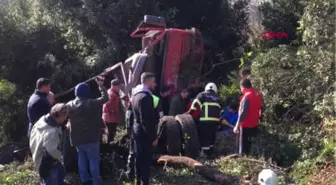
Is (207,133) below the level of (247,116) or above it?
below

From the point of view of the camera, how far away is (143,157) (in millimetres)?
7238

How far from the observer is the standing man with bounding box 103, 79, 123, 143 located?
9.71m

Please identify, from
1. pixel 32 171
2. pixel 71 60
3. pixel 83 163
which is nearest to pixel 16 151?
pixel 32 171

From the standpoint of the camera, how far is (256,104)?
8469 millimetres

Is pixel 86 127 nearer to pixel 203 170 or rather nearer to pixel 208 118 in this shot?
pixel 203 170

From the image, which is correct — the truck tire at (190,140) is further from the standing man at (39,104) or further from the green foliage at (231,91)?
the standing man at (39,104)

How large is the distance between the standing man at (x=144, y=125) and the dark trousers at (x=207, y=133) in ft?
6.75

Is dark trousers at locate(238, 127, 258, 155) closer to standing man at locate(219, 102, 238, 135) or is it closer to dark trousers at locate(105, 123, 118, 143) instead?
standing man at locate(219, 102, 238, 135)

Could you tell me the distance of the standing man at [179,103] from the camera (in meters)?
10.3

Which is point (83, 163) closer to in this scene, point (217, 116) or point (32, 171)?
point (32, 171)

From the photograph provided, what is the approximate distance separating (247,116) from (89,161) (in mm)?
2978

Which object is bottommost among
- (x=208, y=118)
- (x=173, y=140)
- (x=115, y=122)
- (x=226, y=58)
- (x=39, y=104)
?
(x=173, y=140)

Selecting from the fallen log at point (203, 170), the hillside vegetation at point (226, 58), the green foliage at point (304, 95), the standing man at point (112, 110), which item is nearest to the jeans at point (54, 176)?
the hillside vegetation at point (226, 58)

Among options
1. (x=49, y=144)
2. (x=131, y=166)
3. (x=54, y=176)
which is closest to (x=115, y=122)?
(x=131, y=166)
